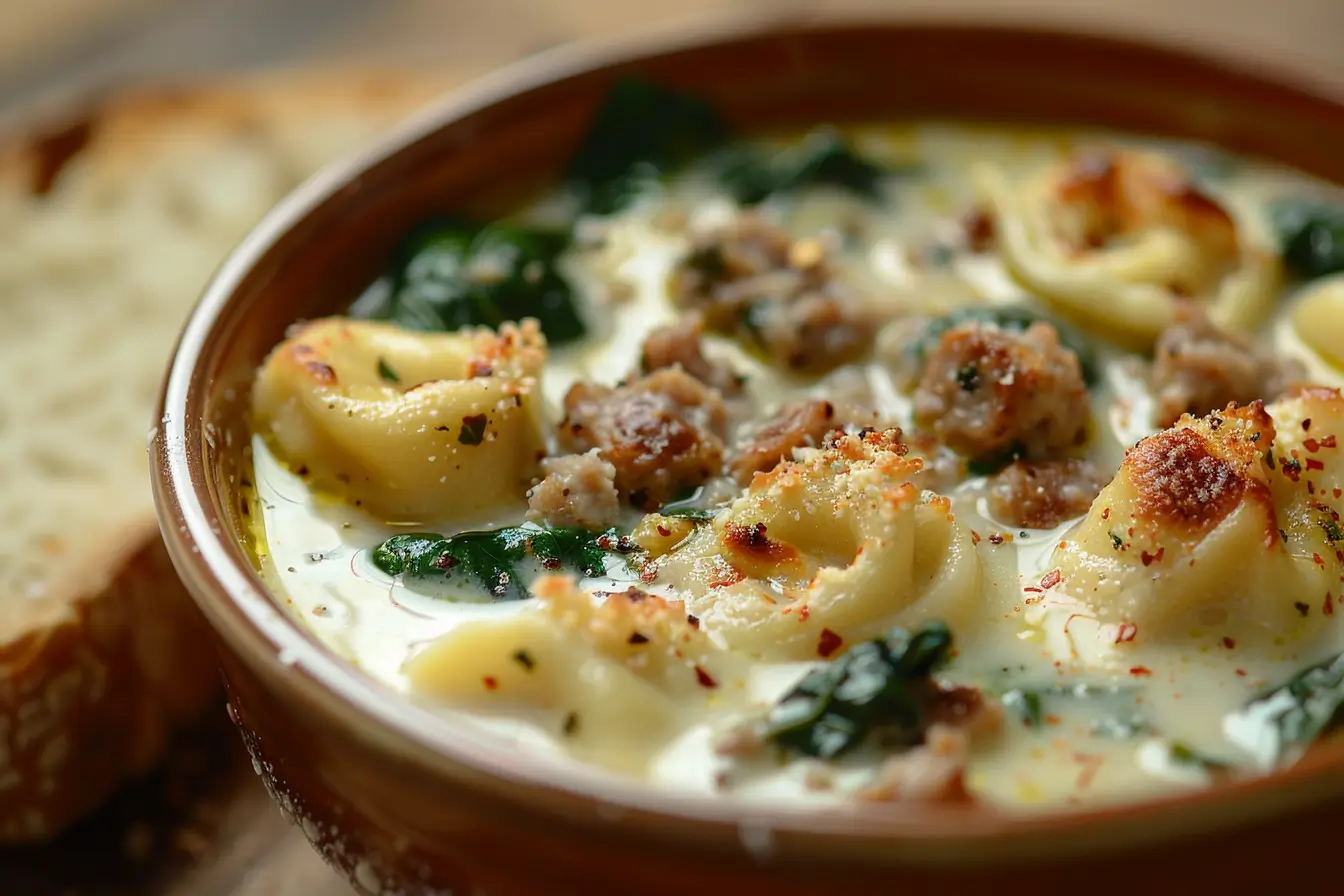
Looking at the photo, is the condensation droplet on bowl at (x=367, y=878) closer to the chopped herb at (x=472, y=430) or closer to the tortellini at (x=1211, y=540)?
the chopped herb at (x=472, y=430)

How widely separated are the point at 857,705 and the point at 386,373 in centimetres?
153

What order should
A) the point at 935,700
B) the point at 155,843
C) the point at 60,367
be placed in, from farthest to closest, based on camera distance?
the point at 60,367 → the point at 155,843 → the point at 935,700

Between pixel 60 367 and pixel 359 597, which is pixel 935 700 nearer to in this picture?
pixel 359 597

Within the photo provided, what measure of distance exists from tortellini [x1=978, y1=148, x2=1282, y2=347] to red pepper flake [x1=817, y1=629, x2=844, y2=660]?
1.49 m

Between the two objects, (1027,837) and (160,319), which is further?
(160,319)

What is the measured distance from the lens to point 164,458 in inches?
122

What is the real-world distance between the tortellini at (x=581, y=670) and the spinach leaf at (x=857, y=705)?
0.48ft

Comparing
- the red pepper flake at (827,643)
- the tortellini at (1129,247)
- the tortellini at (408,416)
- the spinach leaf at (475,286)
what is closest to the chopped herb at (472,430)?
the tortellini at (408,416)

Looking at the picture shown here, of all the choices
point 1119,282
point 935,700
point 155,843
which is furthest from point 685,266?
point 155,843

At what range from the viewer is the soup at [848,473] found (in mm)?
2707

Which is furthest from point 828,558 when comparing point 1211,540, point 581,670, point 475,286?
point 475,286

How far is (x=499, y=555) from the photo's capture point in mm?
3166

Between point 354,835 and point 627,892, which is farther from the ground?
point 627,892

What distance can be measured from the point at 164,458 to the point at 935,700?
5.47 feet
